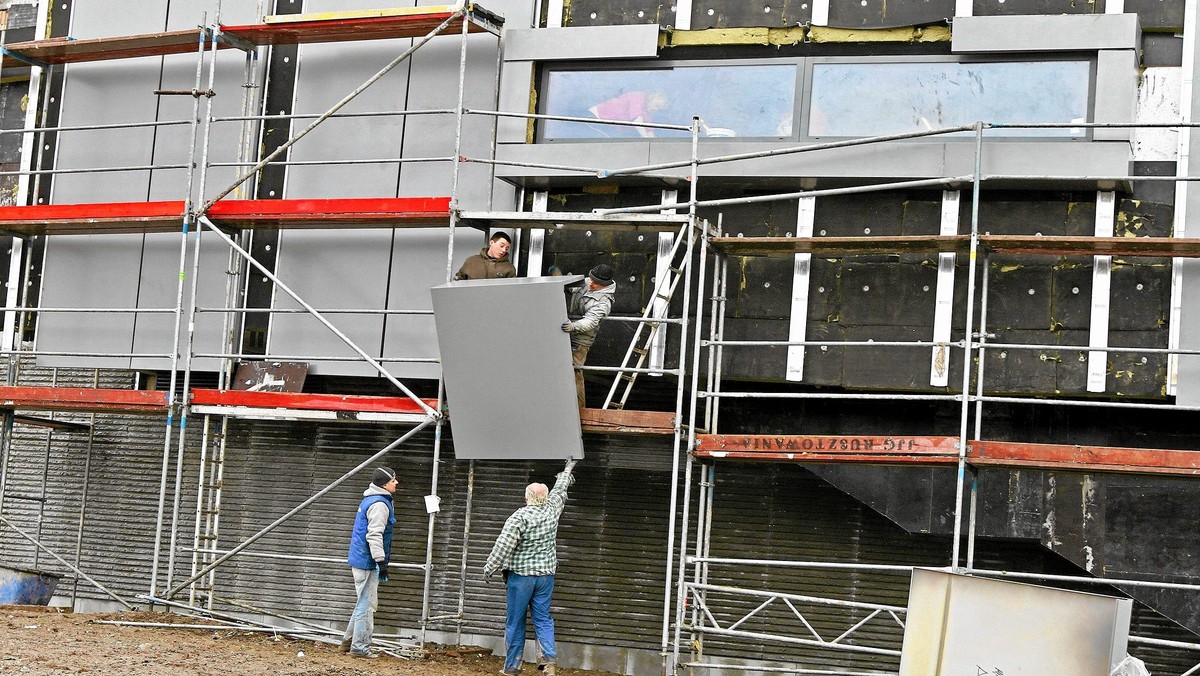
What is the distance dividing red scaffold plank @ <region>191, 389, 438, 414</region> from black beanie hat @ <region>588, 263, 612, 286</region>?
183cm

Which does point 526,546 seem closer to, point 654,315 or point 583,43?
point 654,315

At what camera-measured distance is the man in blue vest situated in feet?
39.5

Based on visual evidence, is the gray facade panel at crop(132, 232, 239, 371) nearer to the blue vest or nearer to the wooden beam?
the blue vest

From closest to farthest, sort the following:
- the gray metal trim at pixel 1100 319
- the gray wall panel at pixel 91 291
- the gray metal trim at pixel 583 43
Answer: the gray metal trim at pixel 1100 319, the gray metal trim at pixel 583 43, the gray wall panel at pixel 91 291

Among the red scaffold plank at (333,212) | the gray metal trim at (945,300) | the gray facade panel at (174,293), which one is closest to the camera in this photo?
the gray metal trim at (945,300)

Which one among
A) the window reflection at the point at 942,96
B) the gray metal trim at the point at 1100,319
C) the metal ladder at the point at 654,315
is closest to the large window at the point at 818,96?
the window reflection at the point at 942,96

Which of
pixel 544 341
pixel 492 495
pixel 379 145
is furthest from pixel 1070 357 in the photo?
pixel 379 145

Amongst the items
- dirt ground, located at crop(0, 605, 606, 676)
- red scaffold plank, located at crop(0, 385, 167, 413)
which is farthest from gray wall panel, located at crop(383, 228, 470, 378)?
dirt ground, located at crop(0, 605, 606, 676)

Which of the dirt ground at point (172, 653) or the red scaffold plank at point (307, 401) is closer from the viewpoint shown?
the dirt ground at point (172, 653)

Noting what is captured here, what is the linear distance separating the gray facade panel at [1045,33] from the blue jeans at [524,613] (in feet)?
18.7

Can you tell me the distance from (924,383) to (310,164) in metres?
6.10

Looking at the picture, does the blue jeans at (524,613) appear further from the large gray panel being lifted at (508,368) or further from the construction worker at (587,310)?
the construction worker at (587,310)

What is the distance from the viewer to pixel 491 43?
1383 cm

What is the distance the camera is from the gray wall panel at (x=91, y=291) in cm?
1474
